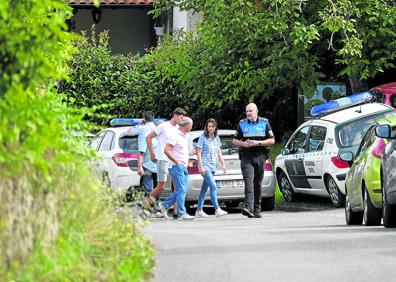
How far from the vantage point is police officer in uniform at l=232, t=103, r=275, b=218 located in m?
21.8

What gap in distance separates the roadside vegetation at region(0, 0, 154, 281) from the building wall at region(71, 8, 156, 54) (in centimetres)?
3770

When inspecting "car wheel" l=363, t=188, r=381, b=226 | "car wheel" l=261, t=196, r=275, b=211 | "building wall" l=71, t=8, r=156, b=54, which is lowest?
"car wheel" l=261, t=196, r=275, b=211

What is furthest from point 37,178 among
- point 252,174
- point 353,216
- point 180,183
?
point 180,183

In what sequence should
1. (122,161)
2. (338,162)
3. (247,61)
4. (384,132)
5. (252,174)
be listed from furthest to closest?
1. (247,61)
2. (122,161)
3. (338,162)
4. (252,174)
5. (384,132)

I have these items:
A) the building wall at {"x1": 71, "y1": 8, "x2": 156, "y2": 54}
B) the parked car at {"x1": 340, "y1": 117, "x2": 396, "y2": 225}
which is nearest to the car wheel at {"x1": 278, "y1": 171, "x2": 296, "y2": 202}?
the parked car at {"x1": 340, "y1": 117, "x2": 396, "y2": 225}

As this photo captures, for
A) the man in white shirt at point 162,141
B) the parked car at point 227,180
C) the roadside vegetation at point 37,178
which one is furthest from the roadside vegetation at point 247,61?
the roadside vegetation at point 37,178

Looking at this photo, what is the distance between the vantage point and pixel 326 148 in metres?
25.0

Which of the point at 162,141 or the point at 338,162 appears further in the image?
the point at 338,162

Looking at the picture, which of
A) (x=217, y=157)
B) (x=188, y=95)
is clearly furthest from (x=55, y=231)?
(x=188, y=95)

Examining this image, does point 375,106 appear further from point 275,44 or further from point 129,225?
point 129,225

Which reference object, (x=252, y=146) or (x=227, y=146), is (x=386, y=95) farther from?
(x=252, y=146)

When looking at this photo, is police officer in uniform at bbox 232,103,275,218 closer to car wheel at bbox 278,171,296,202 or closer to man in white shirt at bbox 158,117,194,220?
man in white shirt at bbox 158,117,194,220

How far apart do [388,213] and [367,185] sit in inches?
39.7

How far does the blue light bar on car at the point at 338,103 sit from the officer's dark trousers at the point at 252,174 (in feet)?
16.3
